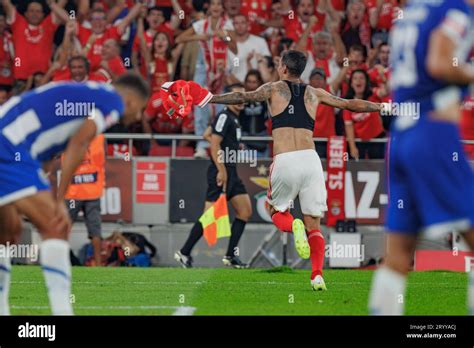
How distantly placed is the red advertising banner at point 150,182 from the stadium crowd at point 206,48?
1.71 ft

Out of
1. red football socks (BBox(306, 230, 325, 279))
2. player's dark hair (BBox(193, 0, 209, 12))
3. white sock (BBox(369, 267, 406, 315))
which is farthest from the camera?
player's dark hair (BBox(193, 0, 209, 12))

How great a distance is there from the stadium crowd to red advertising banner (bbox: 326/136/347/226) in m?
0.24

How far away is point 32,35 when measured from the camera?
2047 centimetres

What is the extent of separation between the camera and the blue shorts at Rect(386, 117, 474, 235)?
299 inches

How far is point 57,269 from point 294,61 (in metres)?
5.57

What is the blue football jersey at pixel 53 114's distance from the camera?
9.13 meters

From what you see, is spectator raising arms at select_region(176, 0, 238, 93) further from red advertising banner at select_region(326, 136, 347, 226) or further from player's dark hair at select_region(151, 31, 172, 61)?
red advertising banner at select_region(326, 136, 347, 226)

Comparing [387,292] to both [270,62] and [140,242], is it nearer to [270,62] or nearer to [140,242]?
[140,242]

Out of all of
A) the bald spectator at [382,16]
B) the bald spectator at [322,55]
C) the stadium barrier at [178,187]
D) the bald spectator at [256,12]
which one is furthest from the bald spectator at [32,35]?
the bald spectator at [382,16]

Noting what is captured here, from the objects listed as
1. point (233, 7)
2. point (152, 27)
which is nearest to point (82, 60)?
point (152, 27)

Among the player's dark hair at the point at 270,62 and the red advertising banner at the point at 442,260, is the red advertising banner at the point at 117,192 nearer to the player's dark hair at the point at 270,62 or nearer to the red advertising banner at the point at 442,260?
the player's dark hair at the point at 270,62

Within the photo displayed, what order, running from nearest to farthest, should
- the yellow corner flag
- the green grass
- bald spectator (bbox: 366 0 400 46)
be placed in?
the green grass → the yellow corner flag → bald spectator (bbox: 366 0 400 46)

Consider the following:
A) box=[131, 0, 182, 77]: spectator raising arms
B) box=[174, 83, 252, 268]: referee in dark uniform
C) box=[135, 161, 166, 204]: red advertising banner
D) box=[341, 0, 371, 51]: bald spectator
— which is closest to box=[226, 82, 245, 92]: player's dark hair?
box=[174, 83, 252, 268]: referee in dark uniform
